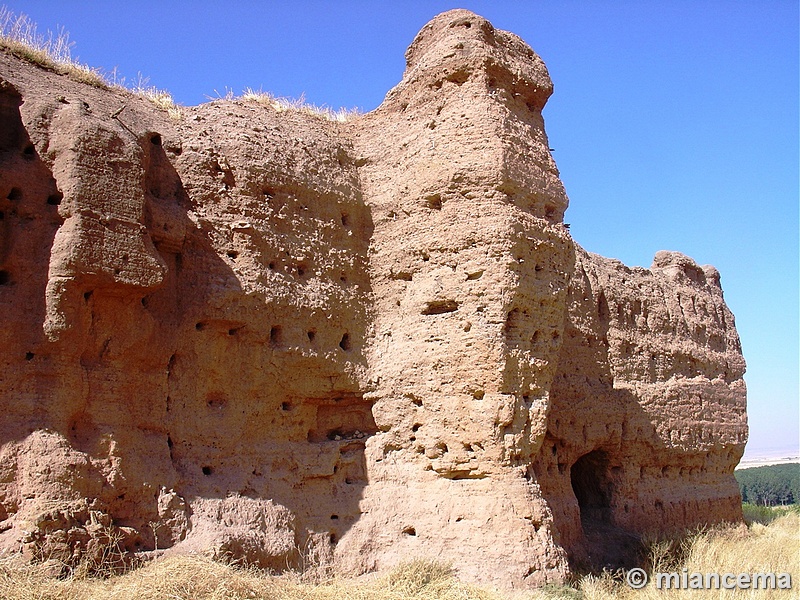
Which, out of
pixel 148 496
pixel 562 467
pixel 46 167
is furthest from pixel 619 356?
pixel 46 167

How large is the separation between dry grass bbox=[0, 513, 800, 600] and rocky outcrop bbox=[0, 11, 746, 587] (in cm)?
35

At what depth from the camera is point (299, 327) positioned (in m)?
9.94

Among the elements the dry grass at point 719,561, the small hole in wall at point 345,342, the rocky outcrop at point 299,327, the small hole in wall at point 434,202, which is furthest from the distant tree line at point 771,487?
the small hole in wall at point 345,342

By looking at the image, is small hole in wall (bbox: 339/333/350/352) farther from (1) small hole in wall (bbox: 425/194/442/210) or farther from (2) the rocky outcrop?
(1) small hole in wall (bbox: 425/194/442/210)

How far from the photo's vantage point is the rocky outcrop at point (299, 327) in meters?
8.12

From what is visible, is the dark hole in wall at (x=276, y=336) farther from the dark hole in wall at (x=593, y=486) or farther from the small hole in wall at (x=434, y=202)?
the dark hole in wall at (x=593, y=486)

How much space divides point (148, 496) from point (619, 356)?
28.6 feet

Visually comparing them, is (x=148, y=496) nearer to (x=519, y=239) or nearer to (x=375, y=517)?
(x=375, y=517)

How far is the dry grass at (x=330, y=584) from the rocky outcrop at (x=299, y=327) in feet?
1.13

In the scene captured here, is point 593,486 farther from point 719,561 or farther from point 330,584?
point 330,584

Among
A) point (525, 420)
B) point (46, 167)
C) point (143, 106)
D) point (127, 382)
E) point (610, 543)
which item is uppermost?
point (143, 106)

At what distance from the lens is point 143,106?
408 inches

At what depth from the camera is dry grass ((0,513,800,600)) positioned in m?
6.84

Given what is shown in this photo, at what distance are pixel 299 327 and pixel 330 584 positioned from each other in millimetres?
3246
